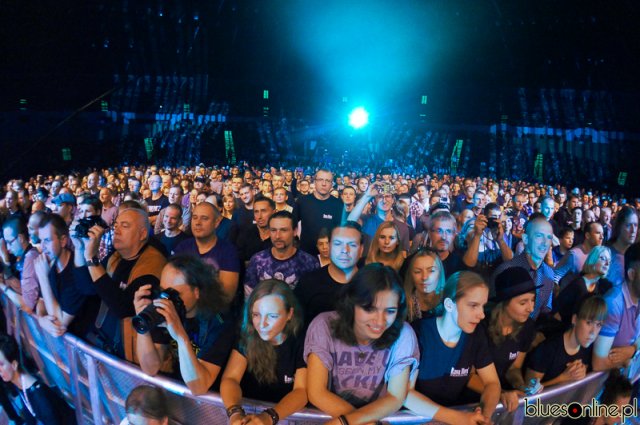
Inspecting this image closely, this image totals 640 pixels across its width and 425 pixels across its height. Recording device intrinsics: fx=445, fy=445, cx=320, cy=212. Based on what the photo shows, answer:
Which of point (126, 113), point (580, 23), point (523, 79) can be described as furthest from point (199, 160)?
point (580, 23)

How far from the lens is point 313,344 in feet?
7.48

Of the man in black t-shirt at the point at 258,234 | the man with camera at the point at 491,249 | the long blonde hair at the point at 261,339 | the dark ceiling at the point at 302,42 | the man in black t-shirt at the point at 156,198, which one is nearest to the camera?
the long blonde hair at the point at 261,339

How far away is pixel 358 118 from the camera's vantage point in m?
33.4

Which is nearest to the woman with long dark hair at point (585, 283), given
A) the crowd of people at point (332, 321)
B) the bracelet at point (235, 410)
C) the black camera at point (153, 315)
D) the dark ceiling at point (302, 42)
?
the crowd of people at point (332, 321)

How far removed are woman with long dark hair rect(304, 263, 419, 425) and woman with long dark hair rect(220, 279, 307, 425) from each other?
0.11 metres

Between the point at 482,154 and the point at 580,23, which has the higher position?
the point at 580,23

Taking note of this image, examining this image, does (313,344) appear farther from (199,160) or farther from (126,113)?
(126,113)

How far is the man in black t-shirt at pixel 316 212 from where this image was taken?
524cm

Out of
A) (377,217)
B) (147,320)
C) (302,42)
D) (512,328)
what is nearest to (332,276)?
(512,328)

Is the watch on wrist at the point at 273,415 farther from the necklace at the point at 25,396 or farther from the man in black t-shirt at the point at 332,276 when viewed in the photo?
the necklace at the point at 25,396

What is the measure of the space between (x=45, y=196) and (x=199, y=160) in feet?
70.9

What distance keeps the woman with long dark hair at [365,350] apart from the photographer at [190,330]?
0.53 metres

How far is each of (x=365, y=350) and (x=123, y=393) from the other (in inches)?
54.4

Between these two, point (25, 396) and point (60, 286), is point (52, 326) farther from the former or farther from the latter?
point (25, 396)
